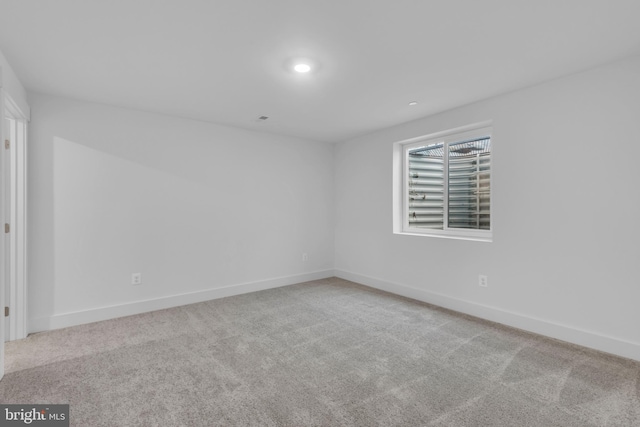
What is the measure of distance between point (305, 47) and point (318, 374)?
229 cm

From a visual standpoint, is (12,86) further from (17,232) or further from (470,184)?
(470,184)

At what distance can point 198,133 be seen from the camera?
3.88 metres

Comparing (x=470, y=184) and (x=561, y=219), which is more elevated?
(x=470, y=184)

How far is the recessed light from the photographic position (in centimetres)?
241

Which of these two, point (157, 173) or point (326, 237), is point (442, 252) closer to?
point (326, 237)

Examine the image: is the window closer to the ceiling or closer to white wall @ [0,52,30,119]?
the ceiling

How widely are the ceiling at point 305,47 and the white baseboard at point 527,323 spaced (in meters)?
2.15

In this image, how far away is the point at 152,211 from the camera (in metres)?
3.56

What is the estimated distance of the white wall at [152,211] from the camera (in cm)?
301

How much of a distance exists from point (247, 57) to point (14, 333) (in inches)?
124

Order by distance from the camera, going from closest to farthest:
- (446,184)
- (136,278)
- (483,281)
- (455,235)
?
(483,281) → (136,278) → (455,235) → (446,184)

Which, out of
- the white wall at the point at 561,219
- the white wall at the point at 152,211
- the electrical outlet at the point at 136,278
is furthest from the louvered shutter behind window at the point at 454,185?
the electrical outlet at the point at 136,278

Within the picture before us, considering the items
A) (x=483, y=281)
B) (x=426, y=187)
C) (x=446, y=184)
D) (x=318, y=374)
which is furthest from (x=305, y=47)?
(x=483, y=281)

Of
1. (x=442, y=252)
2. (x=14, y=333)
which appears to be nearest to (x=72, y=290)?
(x=14, y=333)
